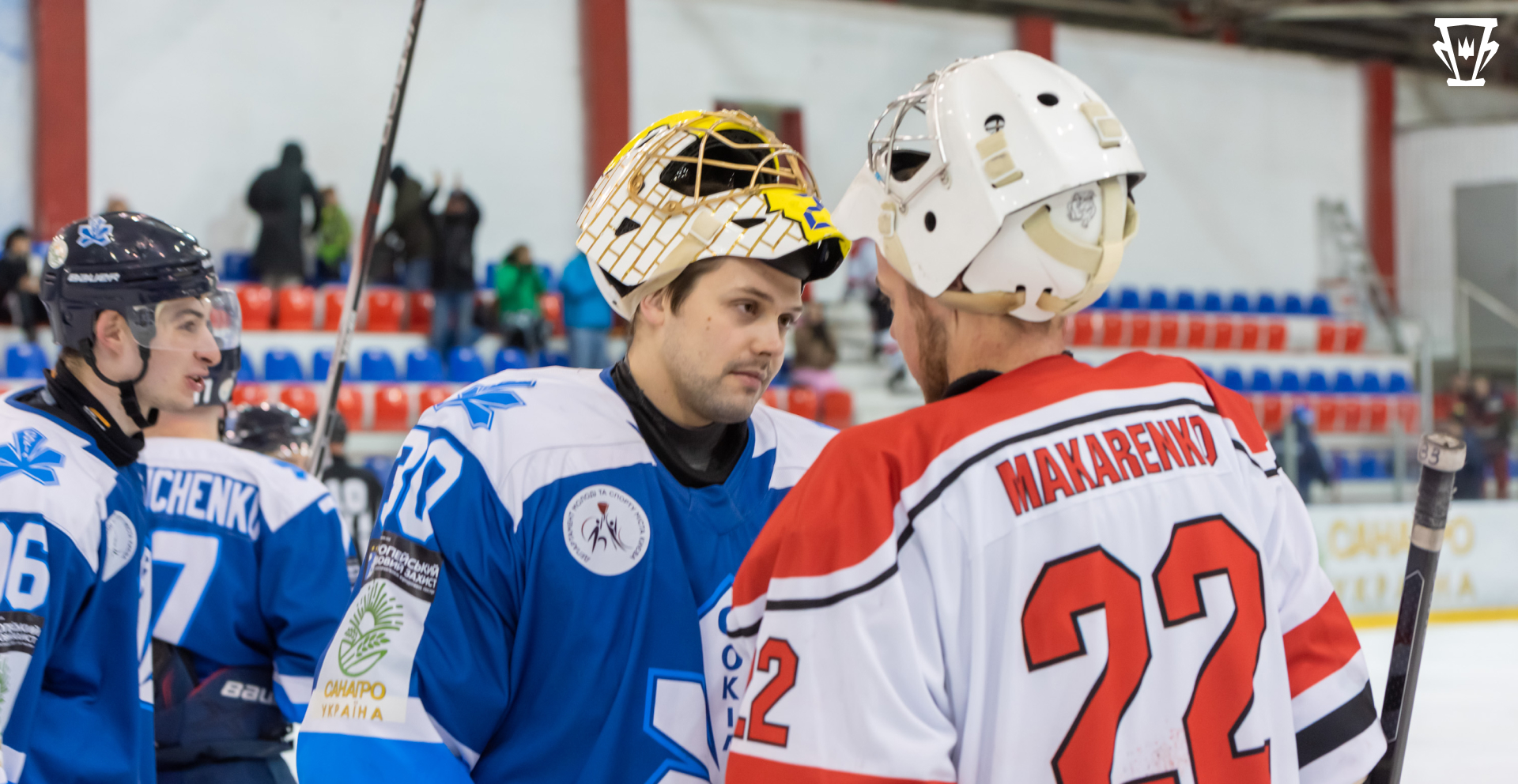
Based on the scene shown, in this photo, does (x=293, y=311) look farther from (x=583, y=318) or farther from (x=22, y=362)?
(x=583, y=318)

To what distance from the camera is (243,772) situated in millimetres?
2488

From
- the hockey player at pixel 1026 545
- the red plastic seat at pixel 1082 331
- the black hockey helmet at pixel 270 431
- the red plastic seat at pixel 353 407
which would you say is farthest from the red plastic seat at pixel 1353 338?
the hockey player at pixel 1026 545

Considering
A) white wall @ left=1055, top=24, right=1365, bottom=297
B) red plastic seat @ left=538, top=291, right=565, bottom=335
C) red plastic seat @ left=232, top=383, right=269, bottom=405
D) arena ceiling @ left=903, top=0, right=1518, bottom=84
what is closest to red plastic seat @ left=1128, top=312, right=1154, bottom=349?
white wall @ left=1055, top=24, right=1365, bottom=297

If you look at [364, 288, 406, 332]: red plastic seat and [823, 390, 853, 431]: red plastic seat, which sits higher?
[364, 288, 406, 332]: red plastic seat

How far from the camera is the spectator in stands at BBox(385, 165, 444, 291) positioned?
11.0 metres

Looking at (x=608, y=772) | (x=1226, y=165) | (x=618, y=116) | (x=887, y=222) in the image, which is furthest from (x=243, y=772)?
(x=1226, y=165)

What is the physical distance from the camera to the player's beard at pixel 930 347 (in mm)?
1395

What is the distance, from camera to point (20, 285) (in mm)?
9312

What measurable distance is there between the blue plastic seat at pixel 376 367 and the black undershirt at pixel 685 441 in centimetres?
905

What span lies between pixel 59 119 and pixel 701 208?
11.0 metres

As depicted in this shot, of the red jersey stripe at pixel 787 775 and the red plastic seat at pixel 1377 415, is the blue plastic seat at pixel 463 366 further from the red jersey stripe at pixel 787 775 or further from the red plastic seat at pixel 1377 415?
the red jersey stripe at pixel 787 775

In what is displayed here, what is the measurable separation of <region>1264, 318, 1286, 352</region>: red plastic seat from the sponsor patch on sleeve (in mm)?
15172

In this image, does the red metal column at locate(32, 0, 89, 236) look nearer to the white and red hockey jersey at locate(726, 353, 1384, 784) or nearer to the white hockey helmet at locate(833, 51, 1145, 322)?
the white hockey helmet at locate(833, 51, 1145, 322)

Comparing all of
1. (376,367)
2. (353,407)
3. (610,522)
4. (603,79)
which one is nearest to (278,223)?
(376,367)
